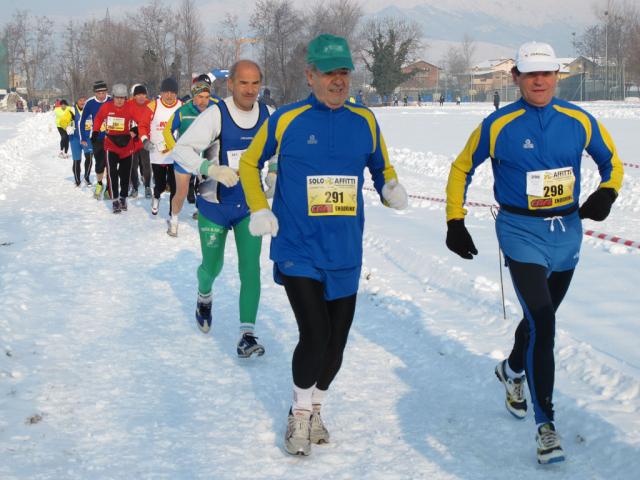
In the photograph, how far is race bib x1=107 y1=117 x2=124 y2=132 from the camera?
12703 millimetres

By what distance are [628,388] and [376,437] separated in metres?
1.54

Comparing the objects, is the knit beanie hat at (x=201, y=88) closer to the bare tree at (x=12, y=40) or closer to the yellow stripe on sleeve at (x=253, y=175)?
the yellow stripe on sleeve at (x=253, y=175)

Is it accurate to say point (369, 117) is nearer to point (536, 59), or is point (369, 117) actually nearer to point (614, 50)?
point (536, 59)

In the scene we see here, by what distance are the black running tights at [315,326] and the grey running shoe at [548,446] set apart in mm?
1069

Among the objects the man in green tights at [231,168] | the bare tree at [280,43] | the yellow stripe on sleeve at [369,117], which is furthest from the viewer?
the bare tree at [280,43]

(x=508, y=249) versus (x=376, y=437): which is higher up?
(x=508, y=249)

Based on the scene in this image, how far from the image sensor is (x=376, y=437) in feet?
13.8

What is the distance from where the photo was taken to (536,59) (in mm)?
3914

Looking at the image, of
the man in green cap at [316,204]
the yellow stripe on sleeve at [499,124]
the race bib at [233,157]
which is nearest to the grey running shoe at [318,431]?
the man in green cap at [316,204]

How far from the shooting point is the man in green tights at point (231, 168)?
5.34m

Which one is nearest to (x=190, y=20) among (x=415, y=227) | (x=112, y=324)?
(x=415, y=227)

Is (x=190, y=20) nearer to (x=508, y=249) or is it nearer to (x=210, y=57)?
(x=210, y=57)

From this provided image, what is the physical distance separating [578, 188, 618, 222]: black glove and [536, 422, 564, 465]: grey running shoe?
107cm

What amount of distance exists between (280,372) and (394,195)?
1806 mm
